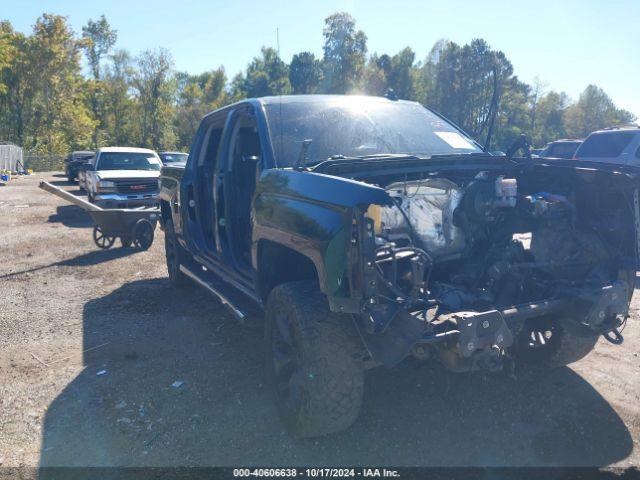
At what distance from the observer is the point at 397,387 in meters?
3.87

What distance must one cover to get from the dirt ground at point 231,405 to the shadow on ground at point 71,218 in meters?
7.45

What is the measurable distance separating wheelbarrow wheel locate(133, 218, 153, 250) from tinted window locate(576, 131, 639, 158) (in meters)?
8.12

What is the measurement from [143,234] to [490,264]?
7047 mm

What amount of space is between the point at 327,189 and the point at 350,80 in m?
42.6

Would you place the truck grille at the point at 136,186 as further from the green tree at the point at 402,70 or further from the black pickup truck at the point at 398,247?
the green tree at the point at 402,70

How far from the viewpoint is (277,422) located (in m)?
3.43

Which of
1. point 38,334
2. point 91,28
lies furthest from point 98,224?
point 91,28

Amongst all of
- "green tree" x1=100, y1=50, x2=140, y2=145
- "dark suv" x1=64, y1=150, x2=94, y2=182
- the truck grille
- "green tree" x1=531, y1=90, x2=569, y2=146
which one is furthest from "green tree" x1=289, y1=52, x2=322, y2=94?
the truck grille

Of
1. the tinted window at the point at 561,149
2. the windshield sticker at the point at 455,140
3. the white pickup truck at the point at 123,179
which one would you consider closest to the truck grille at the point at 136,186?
the white pickup truck at the point at 123,179

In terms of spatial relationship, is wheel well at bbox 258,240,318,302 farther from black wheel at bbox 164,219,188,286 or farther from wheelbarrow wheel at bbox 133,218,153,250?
wheelbarrow wheel at bbox 133,218,153,250

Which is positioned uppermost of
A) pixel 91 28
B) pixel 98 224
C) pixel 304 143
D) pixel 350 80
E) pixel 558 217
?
pixel 91 28

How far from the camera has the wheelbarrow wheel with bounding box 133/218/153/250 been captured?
888 centimetres

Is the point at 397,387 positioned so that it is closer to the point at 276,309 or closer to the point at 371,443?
the point at 371,443

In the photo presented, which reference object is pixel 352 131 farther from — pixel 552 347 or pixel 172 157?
pixel 172 157
